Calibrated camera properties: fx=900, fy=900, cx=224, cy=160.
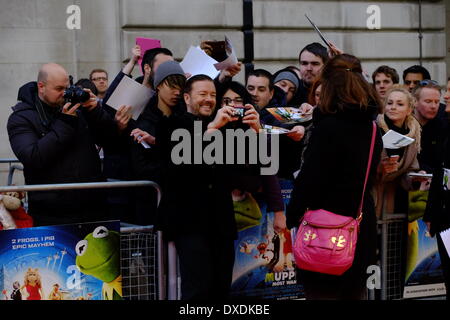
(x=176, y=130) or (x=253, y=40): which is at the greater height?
(x=253, y=40)

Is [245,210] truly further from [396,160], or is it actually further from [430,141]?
[430,141]

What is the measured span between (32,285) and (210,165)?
1.44 m

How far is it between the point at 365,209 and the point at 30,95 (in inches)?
105

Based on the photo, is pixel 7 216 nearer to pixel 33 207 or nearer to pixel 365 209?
pixel 33 207

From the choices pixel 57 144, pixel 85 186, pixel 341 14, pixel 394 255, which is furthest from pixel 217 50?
pixel 341 14

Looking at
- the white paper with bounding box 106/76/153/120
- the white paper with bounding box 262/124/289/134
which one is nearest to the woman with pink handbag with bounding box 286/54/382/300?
the white paper with bounding box 262/124/289/134

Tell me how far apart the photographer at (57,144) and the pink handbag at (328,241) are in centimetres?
188

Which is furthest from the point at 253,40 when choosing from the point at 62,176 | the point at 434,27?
the point at 62,176

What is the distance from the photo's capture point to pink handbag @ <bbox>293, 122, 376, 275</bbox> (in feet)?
17.6

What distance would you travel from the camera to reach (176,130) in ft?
19.6

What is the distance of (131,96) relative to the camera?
274 inches

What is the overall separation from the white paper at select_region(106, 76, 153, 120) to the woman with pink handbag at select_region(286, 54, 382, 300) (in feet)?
6.21

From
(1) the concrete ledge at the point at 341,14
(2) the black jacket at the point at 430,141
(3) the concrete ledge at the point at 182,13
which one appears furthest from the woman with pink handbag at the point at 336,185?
(1) the concrete ledge at the point at 341,14

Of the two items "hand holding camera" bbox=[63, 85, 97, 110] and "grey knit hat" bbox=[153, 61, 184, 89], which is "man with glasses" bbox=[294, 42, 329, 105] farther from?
"hand holding camera" bbox=[63, 85, 97, 110]
